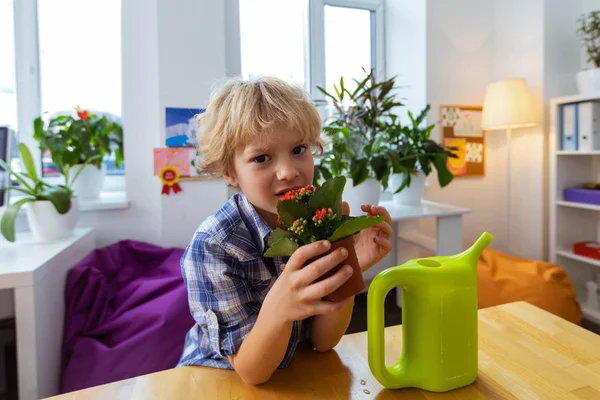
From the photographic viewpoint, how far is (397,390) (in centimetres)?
55

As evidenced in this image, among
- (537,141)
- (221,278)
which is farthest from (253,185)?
(537,141)

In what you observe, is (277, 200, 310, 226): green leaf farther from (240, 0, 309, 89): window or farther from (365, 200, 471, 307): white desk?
(240, 0, 309, 89): window

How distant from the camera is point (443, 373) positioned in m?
0.53

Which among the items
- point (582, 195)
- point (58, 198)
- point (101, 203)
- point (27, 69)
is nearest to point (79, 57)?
point (27, 69)

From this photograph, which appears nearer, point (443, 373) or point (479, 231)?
point (443, 373)

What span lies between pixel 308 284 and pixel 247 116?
284 millimetres

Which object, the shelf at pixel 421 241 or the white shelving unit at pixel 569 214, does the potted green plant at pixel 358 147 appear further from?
the white shelving unit at pixel 569 214

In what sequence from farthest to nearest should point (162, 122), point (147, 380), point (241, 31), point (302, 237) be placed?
point (241, 31), point (162, 122), point (147, 380), point (302, 237)

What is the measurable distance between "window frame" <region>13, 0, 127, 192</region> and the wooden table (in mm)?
1935

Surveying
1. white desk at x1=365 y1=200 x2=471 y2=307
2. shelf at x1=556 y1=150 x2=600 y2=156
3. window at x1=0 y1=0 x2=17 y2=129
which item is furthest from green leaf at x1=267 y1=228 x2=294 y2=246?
shelf at x1=556 y1=150 x2=600 y2=156

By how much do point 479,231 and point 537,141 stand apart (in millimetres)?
687

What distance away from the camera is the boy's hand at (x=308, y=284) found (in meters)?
0.44

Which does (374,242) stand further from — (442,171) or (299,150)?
(442,171)

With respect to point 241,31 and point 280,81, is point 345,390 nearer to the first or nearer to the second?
point 280,81
